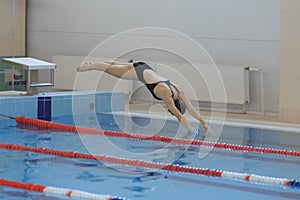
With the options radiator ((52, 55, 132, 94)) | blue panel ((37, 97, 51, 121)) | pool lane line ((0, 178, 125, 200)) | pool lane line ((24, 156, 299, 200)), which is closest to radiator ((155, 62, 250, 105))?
radiator ((52, 55, 132, 94))

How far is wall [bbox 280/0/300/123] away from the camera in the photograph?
343 inches

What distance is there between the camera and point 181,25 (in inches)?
414

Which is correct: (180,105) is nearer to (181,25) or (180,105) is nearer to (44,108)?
Result: (44,108)

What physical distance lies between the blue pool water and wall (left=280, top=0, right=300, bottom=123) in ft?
3.77

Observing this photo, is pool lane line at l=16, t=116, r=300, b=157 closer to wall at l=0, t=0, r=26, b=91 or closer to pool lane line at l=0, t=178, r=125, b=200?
pool lane line at l=0, t=178, r=125, b=200

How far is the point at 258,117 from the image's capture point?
30.5ft

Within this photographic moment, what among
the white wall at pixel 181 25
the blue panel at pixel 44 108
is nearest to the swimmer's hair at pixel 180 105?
the blue panel at pixel 44 108

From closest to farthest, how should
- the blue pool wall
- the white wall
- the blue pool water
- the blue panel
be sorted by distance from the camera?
1. the blue pool water
2. the blue pool wall
3. the blue panel
4. the white wall

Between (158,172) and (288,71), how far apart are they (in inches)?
158

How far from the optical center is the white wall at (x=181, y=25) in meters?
9.56

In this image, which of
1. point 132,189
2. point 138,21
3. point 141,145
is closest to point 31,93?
point 141,145

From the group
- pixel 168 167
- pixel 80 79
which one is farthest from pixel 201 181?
pixel 80 79

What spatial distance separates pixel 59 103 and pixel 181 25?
2.78 meters

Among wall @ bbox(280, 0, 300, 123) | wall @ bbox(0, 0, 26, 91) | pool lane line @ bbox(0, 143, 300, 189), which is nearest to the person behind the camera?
pool lane line @ bbox(0, 143, 300, 189)
